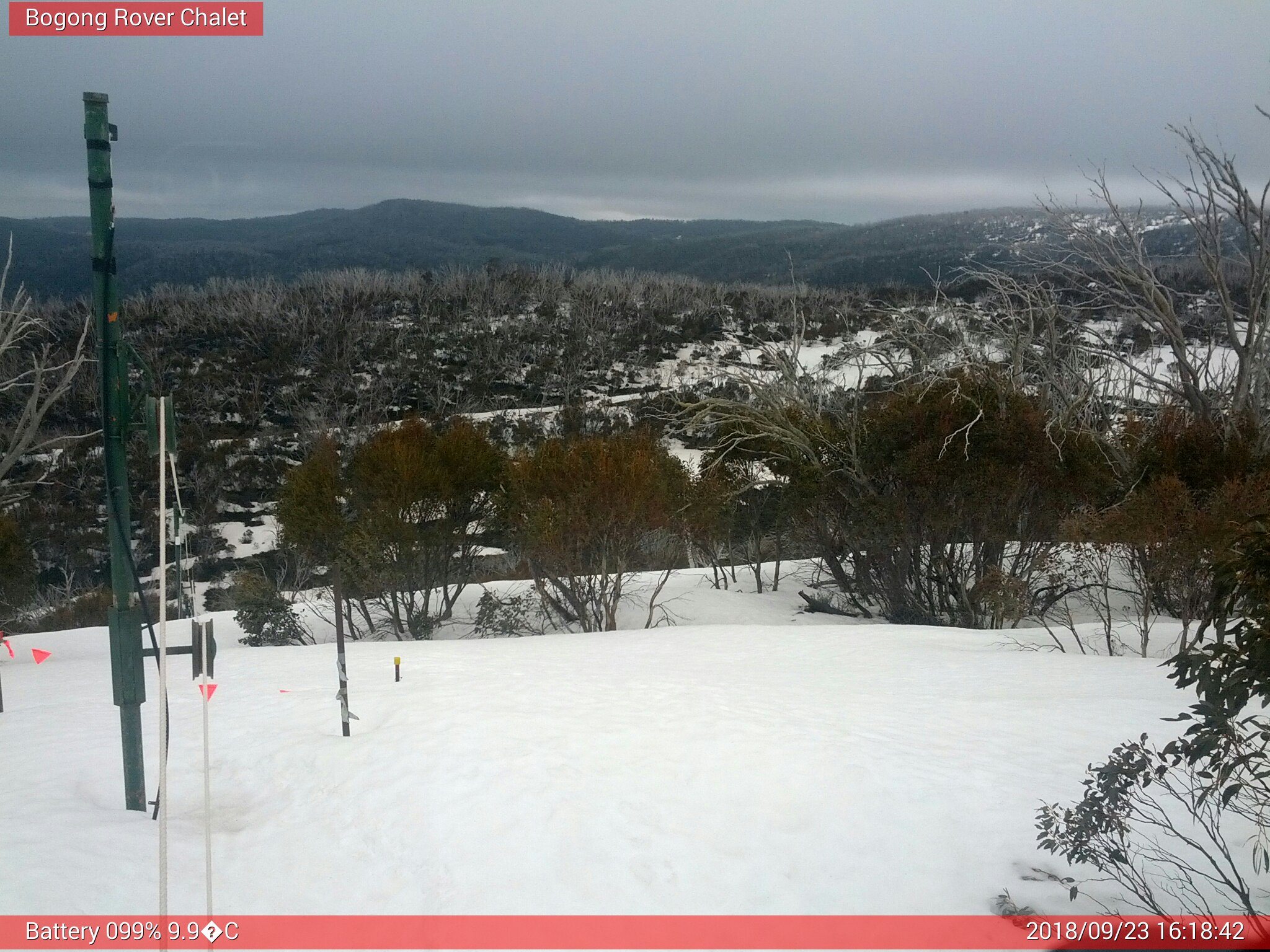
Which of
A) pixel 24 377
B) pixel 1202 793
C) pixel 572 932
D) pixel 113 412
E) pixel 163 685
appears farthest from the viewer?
pixel 24 377

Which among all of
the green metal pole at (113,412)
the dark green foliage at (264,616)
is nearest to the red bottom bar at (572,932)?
the green metal pole at (113,412)

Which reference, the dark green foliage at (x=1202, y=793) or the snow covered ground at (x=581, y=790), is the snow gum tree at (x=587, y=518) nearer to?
the snow covered ground at (x=581, y=790)

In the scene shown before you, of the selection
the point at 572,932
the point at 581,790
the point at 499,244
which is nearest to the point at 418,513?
the point at 581,790

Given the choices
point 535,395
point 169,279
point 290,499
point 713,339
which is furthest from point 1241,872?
point 713,339

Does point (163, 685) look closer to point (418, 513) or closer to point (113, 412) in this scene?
point (113, 412)

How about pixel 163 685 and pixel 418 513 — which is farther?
pixel 418 513
